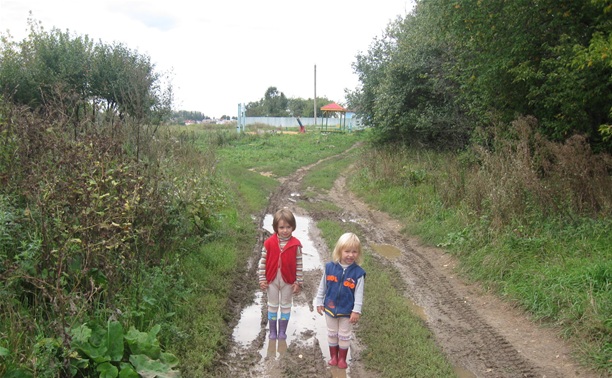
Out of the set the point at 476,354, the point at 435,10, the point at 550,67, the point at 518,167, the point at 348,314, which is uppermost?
the point at 435,10

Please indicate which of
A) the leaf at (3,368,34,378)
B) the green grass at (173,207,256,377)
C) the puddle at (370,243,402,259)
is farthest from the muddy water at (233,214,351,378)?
the puddle at (370,243,402,259)

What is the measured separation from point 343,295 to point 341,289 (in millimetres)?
62

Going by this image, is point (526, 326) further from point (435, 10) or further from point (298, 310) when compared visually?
point (435, 10)

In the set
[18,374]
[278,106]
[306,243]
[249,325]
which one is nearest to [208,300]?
[249,325]

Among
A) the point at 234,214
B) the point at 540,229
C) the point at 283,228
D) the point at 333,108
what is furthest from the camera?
the point at 333,108

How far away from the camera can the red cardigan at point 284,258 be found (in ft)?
17.7

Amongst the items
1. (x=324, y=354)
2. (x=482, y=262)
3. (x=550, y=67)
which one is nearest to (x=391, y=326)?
(x=324, y=354)

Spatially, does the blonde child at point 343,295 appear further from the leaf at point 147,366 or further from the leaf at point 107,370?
the leaf at point 107,370

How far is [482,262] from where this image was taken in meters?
7.48

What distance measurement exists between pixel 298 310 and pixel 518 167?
184 inches

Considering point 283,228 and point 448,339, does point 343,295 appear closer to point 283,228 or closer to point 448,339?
point 283,228

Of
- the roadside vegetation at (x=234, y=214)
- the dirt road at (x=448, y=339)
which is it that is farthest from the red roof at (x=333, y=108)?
the dirt road at (x=448, y=339)

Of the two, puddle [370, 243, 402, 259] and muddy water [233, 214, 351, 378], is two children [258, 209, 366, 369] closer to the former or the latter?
muddy water [233, 214, 351, 378]

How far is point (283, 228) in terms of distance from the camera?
5.30 m
